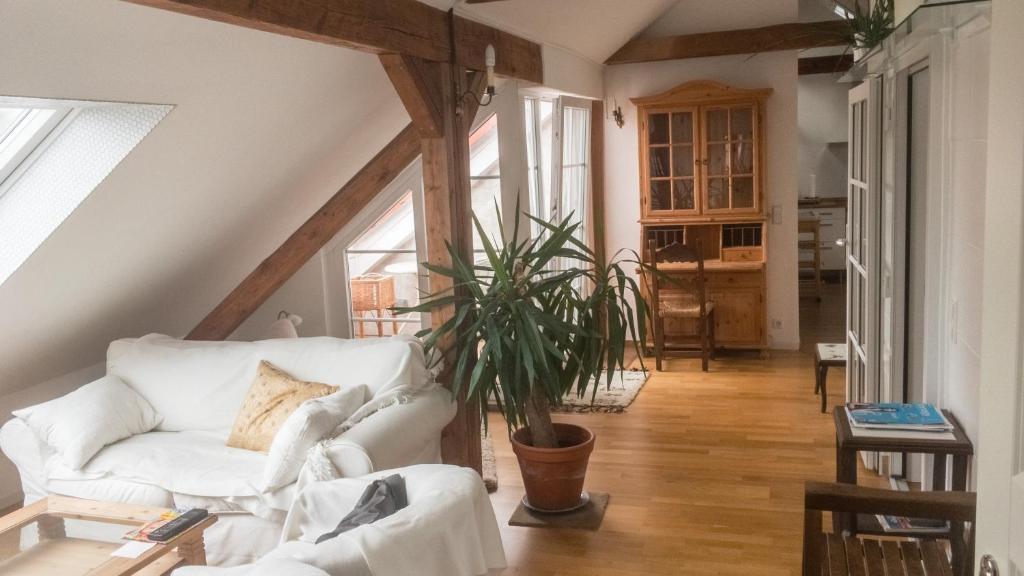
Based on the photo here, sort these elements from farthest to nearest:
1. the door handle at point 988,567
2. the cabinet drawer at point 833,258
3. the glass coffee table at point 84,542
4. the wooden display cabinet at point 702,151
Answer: the cabinet drawer at point 833,258 < the wooden display cabinet at point 702,151 < the glass coffee table at point 84,542 < the door handle at point 988,567

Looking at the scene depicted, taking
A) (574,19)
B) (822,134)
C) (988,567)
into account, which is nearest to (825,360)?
(574,19)

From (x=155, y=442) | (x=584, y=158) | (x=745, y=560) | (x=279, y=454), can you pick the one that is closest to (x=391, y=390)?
(x=279, y=454)

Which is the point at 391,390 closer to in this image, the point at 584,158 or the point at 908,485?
the point at 908,485

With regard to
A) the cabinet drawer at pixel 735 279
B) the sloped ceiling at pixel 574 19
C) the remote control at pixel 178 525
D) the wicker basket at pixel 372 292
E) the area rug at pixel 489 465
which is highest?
the sloped ceiling at pixel 574 19

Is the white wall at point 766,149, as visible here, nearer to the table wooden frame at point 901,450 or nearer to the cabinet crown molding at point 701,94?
Answer: the cabinet crown molding at point 701,94

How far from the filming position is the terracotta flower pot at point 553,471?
162 inches

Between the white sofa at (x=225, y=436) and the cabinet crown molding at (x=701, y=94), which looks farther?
the cabinet crown molding at (x=701, y=94)

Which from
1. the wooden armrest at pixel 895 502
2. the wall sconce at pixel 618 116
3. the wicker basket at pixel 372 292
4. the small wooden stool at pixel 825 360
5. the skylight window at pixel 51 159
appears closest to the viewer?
the wooden armrest at pixel 895 502

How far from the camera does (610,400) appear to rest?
6.10 m

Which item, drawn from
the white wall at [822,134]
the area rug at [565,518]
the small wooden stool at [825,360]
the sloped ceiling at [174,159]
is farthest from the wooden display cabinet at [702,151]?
the area rug at [565,518]

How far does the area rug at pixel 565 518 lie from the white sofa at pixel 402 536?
4.80 ft

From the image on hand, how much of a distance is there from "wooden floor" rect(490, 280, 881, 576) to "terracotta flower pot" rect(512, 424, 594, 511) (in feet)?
0.57

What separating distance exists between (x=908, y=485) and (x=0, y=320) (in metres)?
4.11

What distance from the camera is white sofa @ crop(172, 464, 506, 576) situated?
2.11m
